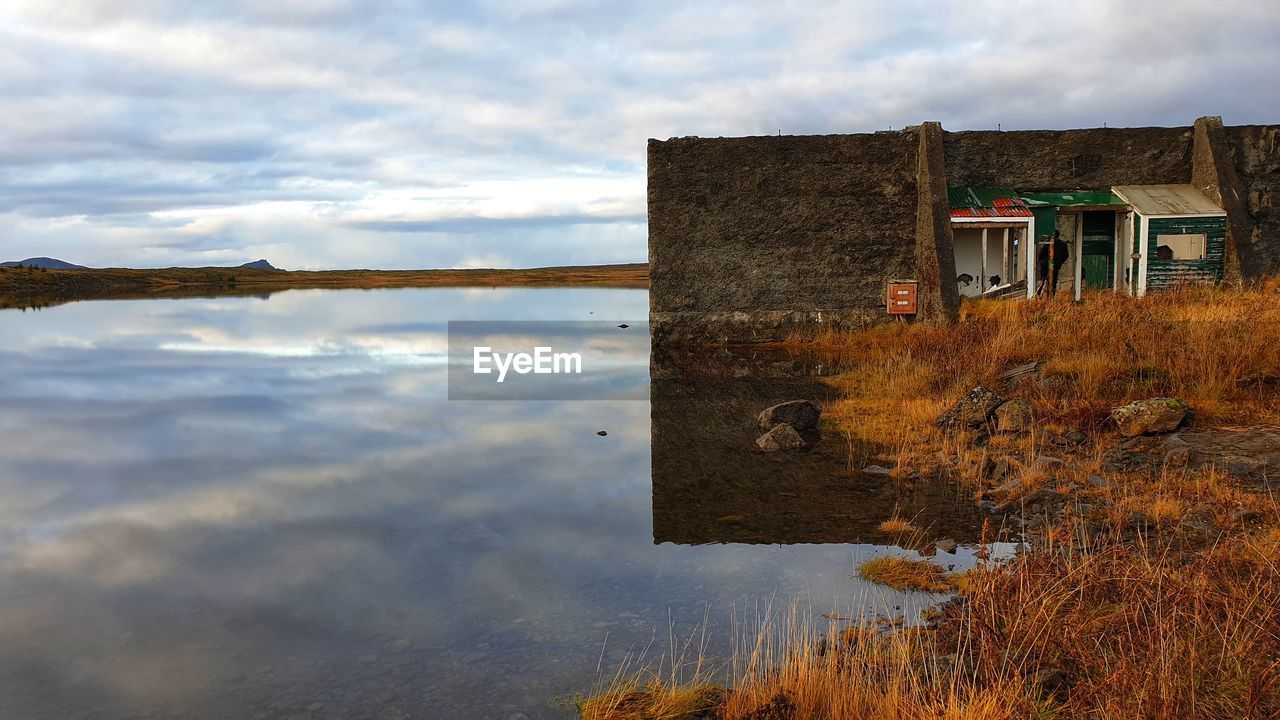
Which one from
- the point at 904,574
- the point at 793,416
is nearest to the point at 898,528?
the point at 904,574

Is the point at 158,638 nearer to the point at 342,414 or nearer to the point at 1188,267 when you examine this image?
the point at 342,414

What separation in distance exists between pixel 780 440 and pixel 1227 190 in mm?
14610

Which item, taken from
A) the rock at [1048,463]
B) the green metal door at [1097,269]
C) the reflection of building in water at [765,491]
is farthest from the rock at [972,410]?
the green metal door at [1097,269]

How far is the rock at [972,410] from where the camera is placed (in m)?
10.4

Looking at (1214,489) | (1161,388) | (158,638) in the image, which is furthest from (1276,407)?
(158,638)

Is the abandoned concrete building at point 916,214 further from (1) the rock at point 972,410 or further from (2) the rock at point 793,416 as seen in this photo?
(1) the rock at point 972,410

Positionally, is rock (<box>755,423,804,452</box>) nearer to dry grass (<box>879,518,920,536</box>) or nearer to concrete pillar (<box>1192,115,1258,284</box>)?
dry grass (<box>879,518,920,536</box>)

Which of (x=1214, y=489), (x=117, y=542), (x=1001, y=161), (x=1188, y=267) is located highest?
(x=1001, y=161)

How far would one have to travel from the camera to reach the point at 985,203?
1928 cm

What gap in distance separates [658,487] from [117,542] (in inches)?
193

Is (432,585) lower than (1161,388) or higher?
lower

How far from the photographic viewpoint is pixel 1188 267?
64.0 feet

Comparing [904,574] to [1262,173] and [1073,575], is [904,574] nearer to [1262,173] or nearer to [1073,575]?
[1073,575]

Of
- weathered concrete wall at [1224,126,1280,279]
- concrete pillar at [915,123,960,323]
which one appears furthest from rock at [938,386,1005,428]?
weathered concrete wall at [1224,126,1280,279]
